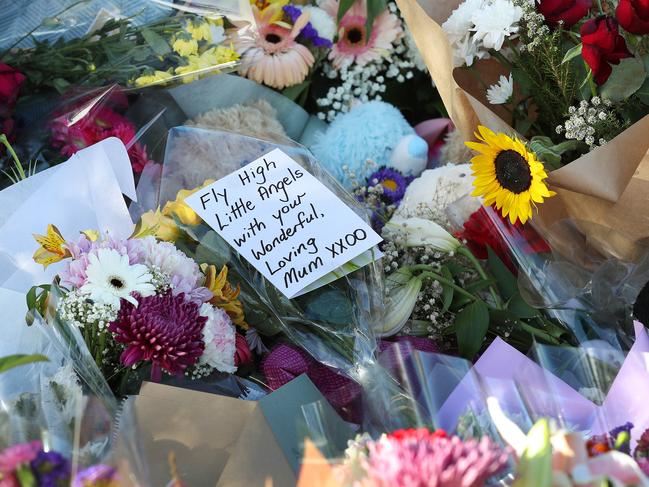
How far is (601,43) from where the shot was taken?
1012 mm

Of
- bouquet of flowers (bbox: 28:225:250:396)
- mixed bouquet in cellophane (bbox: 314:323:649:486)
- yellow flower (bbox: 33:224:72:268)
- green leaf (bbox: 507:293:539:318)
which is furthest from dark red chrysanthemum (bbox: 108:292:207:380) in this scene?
green leaf (bbox: 507:293:539:318)

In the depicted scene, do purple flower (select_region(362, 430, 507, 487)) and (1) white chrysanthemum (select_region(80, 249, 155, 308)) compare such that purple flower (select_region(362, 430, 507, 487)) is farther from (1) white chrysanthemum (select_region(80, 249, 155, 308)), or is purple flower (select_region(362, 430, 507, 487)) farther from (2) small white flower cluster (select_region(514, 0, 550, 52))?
(2) small white flower cluster (select_region(514, 0, 550, 52))

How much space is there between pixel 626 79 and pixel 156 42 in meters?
0.84

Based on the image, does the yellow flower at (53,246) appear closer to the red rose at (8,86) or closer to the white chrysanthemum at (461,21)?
the red rose at (8,86)

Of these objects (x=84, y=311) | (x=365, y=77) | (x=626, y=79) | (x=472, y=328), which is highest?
(x=626, y=79)

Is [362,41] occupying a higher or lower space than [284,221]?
higher

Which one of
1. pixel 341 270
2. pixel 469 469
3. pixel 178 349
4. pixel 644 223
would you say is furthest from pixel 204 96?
pixel 469 469

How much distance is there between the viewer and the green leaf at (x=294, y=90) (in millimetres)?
1646

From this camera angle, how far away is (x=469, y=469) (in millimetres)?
556

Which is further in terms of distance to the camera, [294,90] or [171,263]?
[294,90]

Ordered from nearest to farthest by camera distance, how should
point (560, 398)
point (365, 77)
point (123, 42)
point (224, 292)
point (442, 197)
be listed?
point (560, 398) → point (224, 292) → point (442, 197) → point (123, 42) → point (365, 77)

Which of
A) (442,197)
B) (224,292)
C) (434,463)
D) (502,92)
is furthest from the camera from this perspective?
(442,197)

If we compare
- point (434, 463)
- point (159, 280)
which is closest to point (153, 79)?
point (159, 280)

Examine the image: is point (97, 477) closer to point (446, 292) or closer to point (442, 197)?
point (446, 292)
